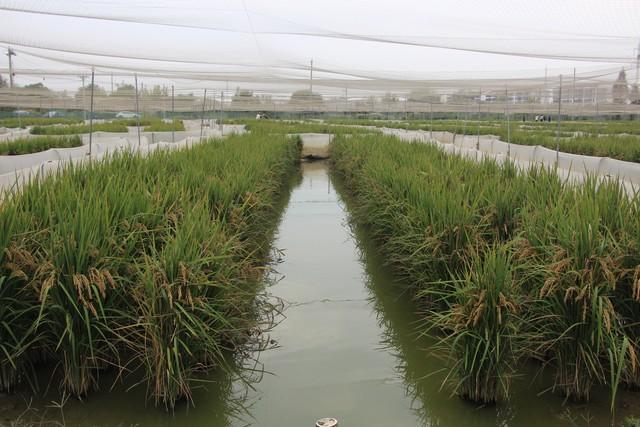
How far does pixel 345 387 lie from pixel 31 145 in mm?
9436

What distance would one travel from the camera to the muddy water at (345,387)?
2547mm

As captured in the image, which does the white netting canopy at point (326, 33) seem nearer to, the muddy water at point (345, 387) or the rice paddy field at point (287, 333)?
the rice paddy field at point (287, 333)

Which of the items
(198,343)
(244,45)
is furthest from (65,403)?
(244,45)

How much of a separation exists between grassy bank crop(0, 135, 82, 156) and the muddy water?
735 centimetres

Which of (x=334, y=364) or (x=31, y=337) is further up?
(x=31, y=337)

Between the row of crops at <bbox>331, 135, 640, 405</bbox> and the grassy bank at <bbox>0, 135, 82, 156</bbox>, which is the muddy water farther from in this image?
the grassy bank at <bbox>0, 135, 82, 156</bbox>

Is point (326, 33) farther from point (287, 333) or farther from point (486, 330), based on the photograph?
point (486, 330)

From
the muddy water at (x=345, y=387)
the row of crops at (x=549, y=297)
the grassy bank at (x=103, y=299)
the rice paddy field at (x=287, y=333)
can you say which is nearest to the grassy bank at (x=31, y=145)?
the rice paddy field at (x=287, y=333)

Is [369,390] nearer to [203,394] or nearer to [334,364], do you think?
[334,364]

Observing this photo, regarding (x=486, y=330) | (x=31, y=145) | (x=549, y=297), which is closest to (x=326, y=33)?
(x=549, y=297)

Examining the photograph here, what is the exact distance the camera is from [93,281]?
248cm

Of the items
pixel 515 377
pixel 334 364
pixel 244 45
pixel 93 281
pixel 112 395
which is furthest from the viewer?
pixel 244 45

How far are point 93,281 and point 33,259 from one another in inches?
14.0

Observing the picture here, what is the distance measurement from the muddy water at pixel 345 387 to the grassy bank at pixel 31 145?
24.1 feet
